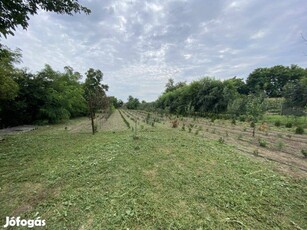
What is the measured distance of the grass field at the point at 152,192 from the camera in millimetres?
2896

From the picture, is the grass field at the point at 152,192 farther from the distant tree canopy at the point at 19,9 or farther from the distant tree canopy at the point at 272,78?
the distant tree canopy at the point at 272,78

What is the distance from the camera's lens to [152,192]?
3.67 m

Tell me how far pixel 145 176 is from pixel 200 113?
23083mm

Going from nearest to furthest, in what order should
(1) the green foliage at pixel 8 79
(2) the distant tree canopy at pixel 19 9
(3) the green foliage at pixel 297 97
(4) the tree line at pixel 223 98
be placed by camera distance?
(2) the distant tree canopy at pixel 19 9
(1) the green foliage at pixel 8 79
(4) the tree line at pixel 223 98
(3) the green foliage at pixel 297 97

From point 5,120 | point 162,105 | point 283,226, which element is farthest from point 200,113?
point 283,226

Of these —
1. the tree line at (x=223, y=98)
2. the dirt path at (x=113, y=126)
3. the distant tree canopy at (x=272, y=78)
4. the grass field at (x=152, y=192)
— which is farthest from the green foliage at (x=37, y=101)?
the distant tree canopy at (x=272, y=78)

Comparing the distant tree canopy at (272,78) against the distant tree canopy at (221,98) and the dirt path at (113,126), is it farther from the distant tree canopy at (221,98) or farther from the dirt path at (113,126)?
the dirt path at (113,126)

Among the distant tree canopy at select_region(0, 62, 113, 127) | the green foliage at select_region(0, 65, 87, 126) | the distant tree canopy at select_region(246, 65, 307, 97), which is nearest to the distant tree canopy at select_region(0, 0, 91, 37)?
the distant tree canopy at select_region(0, 62, 113, 127)

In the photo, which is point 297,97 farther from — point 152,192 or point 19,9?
point 19,9

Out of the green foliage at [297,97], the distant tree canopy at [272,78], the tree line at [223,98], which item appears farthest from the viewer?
the distant tree canopy at [272,78]

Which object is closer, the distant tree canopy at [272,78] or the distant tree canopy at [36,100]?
the distant tree canopy at [36,100]

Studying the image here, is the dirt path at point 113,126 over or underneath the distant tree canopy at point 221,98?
underneath

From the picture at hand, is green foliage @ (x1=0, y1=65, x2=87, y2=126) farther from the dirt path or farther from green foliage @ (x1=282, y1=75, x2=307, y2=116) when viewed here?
green foliage @ (x1=282, y1=75, x2=307, y2=116)

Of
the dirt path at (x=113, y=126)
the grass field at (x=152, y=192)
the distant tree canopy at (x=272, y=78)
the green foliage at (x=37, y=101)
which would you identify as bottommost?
the grass field at (x=152, y=192)
